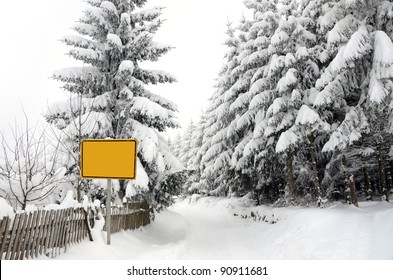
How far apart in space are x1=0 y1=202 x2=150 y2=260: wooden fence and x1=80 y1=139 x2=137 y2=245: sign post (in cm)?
142

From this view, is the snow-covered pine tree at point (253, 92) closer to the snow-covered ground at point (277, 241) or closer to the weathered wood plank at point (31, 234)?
the snow-covered ground at point (277, 241)

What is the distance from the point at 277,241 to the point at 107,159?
7362mm

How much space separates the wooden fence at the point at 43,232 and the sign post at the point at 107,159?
1.42 meters

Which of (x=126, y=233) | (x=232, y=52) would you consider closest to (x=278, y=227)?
(x=126, y=233)

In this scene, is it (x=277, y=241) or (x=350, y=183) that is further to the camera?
(x=350, y=183)

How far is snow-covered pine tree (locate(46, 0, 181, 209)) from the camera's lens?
486 inches

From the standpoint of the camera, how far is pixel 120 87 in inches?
528

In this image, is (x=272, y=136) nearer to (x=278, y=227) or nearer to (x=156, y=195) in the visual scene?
(x=278, y=227)

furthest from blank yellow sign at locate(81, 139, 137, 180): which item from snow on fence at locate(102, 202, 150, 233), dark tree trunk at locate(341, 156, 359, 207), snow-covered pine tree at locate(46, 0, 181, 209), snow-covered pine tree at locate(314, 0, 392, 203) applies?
dark tree trunk at locate(341, 156, 359, 207)

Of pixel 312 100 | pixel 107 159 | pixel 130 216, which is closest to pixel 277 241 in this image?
pixel 130 216

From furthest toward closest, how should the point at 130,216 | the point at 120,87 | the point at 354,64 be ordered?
the point at 120,87 → the point at 130,216 → the point at 354,64

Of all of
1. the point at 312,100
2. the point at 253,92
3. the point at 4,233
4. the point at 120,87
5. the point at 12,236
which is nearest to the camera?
the point at 4,233

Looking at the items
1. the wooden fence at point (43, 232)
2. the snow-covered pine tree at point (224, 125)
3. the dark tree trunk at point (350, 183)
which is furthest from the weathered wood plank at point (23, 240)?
the snow-covered pine tree at point (224, 125)

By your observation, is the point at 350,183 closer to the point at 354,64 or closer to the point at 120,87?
the point at 354,64
